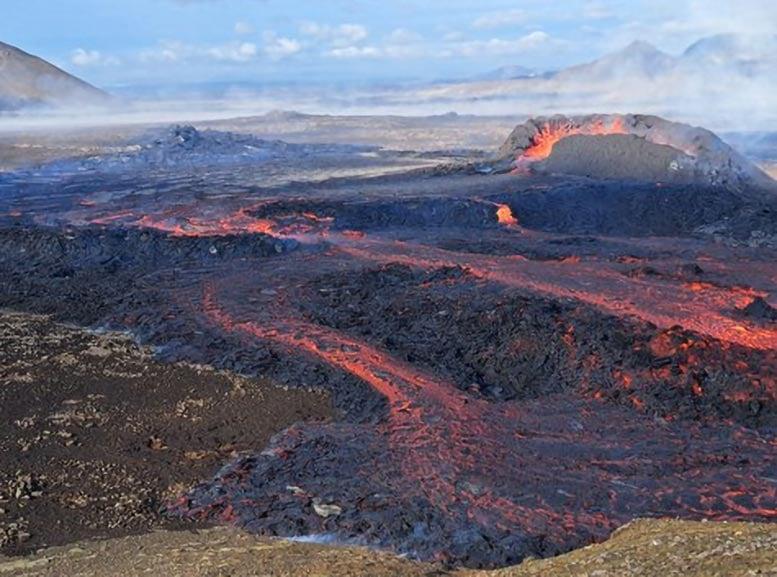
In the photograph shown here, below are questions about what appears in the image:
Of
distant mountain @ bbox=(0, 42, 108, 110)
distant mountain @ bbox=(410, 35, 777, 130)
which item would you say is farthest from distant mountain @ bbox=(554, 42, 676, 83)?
distant mountain @ bbox=(0, 42, 108, 110)

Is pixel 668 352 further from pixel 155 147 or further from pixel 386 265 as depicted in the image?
pixel 155 147

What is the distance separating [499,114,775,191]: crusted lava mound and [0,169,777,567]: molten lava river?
456 cm

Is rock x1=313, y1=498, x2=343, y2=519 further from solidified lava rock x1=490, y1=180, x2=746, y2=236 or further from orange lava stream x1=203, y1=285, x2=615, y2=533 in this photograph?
solidified lava rock x1=490, y1=180, x2=746, y2=236

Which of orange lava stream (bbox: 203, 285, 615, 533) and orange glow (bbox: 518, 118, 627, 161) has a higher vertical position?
orange glow (bbox: 518, 118, 627, 161)

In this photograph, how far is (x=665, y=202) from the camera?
21.5m

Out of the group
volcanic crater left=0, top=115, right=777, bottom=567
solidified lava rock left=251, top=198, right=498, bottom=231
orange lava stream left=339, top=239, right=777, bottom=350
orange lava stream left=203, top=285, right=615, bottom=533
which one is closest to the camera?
orange lava stream left=203, top=285, right=615, bottom=533

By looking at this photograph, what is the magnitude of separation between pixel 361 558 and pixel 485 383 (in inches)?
189

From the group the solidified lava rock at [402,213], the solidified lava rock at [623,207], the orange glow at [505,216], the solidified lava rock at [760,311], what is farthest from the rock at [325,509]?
the orange glow at [505,216]

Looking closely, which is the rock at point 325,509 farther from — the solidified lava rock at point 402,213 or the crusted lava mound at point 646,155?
the crusted lava mound at point 646,155

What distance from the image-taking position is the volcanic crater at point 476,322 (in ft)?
29.0

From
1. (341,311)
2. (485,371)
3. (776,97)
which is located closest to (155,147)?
(341,311)

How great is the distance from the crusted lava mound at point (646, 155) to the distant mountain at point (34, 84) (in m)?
57.0

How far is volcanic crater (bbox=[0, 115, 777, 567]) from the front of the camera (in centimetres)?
884

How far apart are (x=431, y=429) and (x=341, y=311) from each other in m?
4.65
